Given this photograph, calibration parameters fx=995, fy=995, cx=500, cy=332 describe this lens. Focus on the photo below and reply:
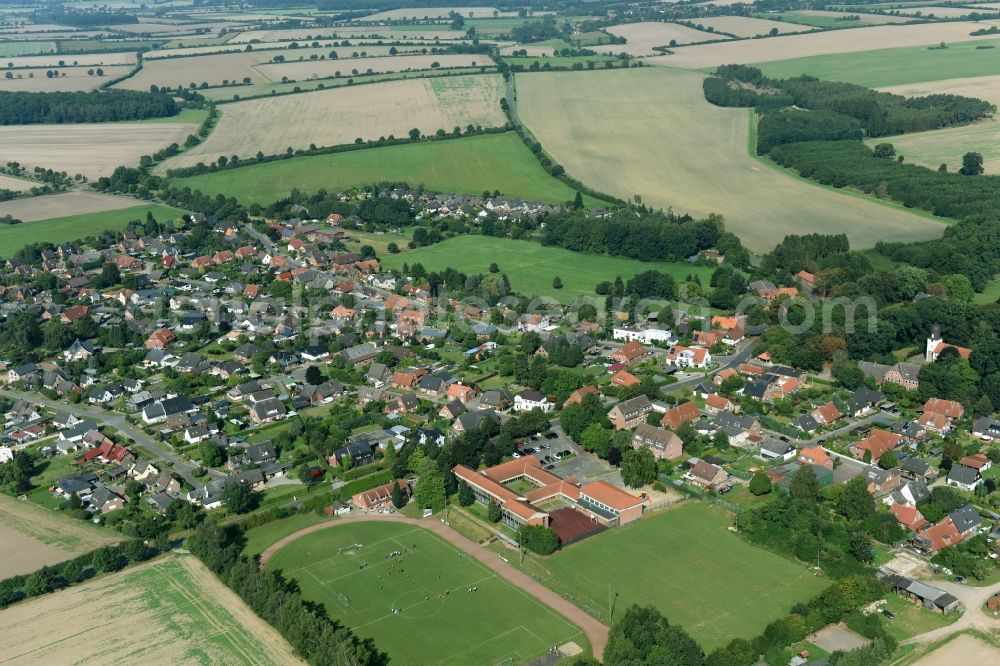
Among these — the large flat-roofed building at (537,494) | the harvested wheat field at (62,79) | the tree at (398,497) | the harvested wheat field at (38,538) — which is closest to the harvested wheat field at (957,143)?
the large flat-roofed building at (537,494)

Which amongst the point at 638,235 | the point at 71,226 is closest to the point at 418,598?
the point at 638,235

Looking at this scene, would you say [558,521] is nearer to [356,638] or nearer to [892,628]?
[356,638]

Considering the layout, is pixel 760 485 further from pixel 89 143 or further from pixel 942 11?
pixel 942 11

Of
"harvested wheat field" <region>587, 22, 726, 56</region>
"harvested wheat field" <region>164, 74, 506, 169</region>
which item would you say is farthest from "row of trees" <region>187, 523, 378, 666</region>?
"harvested wheat field" <region>587, 22, 726, 56</region>

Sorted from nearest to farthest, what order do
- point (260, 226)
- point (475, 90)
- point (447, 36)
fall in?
point (260, 226)
point (475, 90)
point (447, 36)

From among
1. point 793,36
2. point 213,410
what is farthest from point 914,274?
point 793,36

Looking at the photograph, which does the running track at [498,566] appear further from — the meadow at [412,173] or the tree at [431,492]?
the meadow at [412,173]
